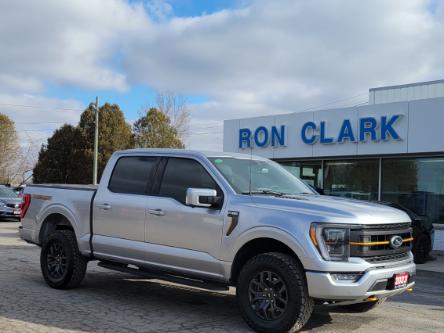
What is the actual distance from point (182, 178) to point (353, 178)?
38.4 feet

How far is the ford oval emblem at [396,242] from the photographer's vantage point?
585 centimetres

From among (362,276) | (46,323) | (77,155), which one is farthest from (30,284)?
(77,155)

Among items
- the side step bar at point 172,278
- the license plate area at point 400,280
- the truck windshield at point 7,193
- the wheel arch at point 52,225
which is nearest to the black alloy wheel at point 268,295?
the side step bar at point 172,278

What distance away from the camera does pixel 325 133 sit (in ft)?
57.5

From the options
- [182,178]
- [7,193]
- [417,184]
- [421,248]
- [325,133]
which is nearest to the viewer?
[182,178]

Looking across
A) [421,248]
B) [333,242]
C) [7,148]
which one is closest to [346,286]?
A: [333,242]

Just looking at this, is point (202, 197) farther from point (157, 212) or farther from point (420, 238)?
point (420, 238)

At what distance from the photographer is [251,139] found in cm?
1950

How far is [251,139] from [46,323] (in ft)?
46.1

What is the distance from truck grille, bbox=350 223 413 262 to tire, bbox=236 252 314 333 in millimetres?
621

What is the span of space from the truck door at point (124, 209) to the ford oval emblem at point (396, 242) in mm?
2933

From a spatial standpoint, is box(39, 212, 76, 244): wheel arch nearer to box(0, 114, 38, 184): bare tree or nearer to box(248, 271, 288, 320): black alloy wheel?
box(248, 271, 288, 320): black alloy wheel

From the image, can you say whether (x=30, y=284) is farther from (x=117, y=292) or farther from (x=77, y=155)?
(x=77, y=155)

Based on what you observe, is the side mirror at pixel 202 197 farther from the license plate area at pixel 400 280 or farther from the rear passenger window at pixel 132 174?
the license plate area at pixel 400 280
